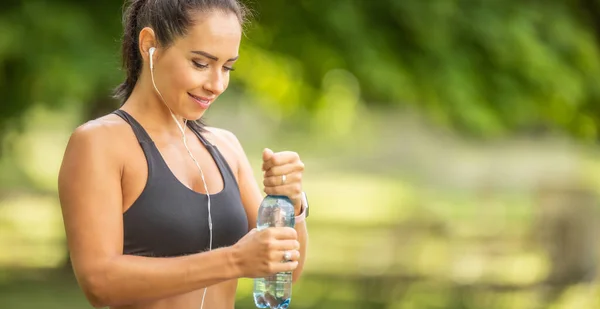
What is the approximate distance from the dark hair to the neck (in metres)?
0.08

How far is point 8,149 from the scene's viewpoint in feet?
34.0

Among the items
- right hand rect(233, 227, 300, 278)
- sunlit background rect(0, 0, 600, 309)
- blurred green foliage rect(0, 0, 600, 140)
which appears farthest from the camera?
blurred green foliage rect(0, 0, 600, 140)

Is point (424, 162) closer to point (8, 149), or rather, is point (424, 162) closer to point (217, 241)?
point (8, 149)

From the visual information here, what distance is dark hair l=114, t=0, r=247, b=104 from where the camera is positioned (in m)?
2.59

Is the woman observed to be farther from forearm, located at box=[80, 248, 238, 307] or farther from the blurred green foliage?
the blurred green foliage

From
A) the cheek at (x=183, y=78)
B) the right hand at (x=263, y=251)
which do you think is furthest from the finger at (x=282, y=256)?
the cheek at (x=183, y=78)

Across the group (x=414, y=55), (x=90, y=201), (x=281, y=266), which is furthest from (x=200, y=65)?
(x=414, y=55)

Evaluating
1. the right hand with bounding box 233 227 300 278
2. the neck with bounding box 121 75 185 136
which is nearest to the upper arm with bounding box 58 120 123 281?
the neck with bounding box 121 75 185 136

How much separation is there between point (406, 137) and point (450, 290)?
13.8 m

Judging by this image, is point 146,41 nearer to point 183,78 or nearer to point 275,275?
point 183,78

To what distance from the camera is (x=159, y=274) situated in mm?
2451

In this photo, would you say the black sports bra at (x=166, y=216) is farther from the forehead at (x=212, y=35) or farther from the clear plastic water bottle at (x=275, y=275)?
the forehead at (x=212, y=35)

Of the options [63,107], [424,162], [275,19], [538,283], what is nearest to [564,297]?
[538,283]

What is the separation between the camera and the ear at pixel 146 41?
2.65 meters
